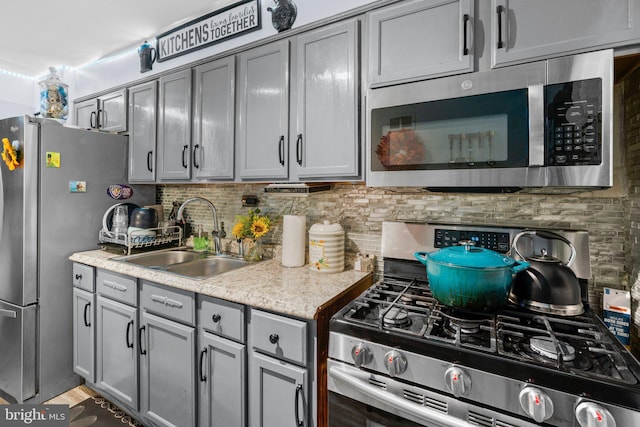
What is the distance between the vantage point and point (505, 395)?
82cm

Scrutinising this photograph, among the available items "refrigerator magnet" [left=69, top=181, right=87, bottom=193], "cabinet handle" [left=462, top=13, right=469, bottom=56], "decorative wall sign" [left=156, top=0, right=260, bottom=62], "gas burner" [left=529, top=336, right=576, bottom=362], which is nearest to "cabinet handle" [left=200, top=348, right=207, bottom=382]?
"gas burner" [left=529, top=336, right=576, bottom=362]

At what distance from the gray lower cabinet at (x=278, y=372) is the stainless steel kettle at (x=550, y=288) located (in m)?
0.86

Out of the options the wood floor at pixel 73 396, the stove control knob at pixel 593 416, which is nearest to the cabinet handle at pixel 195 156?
the wood floor at pixel 73 396

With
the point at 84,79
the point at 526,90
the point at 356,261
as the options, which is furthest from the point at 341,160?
the point at 84,79

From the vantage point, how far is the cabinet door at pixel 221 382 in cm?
136

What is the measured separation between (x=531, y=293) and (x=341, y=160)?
0.96 m

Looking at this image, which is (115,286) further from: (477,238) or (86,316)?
(477,238)

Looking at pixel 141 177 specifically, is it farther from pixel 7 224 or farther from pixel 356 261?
pixel 356 261

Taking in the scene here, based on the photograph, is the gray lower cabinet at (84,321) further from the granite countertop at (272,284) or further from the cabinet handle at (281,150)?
the cabinet handle at (281,150)

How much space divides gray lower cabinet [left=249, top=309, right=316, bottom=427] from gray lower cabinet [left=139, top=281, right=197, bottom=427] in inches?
15.3

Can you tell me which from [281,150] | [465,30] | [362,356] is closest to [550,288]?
[362,356]

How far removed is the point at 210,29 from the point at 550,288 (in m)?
2.36

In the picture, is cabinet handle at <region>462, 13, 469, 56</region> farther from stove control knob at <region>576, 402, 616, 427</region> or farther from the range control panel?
stove control knob at <region>576, 402, 616, 427</region>

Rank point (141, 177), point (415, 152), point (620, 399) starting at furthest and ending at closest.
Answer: point (141, 177) < point (415, 152) < point (620, 399)
